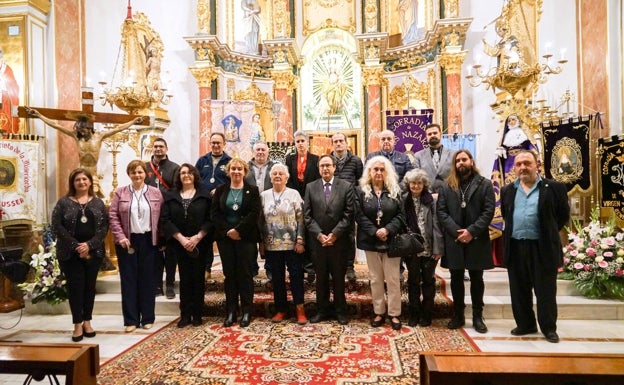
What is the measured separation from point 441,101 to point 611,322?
630cm

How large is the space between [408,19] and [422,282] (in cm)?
899

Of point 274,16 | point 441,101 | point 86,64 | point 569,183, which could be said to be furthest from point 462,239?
point 274,16

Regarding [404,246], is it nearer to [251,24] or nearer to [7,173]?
[7,173]

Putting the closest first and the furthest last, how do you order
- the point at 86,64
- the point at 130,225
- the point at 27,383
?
the point at 27,383, the point at 130,225, the point at 86,64

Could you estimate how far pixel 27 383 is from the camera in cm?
236

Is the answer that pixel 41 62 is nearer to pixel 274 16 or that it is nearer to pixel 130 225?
pixel 130 225

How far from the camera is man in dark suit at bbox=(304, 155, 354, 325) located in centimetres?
430

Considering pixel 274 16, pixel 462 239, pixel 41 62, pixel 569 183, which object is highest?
pixel 274 16

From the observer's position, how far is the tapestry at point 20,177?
584 cm

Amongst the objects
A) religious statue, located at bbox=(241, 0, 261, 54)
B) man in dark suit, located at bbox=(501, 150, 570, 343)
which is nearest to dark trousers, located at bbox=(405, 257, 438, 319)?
man in dark suit, located at bbox=(501, 150, 570, 343)

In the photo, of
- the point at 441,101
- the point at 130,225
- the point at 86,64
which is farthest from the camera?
the point at 441,101

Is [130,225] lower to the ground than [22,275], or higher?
higher

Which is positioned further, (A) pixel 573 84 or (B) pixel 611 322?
(A) pixel 573 84

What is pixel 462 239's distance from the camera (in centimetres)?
403
